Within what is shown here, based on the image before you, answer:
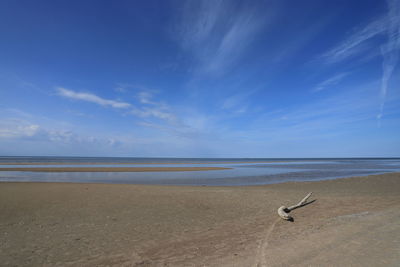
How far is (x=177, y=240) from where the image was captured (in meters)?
6.84

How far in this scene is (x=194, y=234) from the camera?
7.41 m

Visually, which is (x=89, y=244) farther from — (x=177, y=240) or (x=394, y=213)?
(x=394, y=213)

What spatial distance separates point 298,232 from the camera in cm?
723

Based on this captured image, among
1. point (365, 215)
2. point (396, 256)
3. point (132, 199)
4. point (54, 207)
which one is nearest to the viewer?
point (396, 256)

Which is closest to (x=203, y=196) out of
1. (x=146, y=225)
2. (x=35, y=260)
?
(x=146, y=225)

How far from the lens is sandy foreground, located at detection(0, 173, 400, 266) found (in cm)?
534

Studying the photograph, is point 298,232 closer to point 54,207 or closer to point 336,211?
point 336,211

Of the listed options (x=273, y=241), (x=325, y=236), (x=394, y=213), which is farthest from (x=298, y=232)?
(x=394, y=213)

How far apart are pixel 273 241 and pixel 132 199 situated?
9.75 metres

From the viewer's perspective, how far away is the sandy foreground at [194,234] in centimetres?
534

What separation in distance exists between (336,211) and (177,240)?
8443mm

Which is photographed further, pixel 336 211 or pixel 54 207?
pixel 54 207

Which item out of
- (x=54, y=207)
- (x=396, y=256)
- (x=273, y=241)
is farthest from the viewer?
(x=54, y=207)

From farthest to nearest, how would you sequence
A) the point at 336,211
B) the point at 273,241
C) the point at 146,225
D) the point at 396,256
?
the point at 336,211
the point at 146,225
the point at 273,241
the point at 396,256
